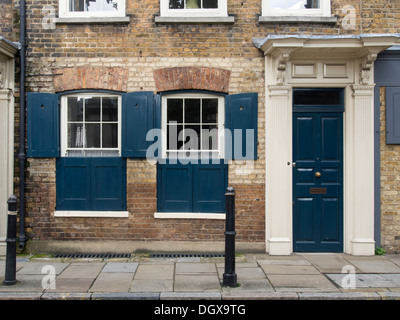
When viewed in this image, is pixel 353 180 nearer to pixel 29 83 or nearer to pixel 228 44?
pixel 228 44

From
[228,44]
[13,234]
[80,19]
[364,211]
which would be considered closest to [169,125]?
[228,44]

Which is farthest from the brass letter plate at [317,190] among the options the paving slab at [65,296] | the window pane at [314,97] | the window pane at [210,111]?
the paving slab at [65,296]

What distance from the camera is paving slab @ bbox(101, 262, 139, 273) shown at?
6.54 metres

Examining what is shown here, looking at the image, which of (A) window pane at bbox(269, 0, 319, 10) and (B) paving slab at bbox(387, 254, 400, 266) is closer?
(B) paving slab at bbox(387, 254, 400, 266)

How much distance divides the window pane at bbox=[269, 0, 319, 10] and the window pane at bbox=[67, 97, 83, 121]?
4.08 m

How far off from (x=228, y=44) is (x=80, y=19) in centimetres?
274

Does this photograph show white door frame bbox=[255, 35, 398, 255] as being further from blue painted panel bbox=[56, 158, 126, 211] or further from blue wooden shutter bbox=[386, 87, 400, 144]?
blue painted panel bbox=[56, 158, 126, 211]

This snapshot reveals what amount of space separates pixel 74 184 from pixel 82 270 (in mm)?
1763

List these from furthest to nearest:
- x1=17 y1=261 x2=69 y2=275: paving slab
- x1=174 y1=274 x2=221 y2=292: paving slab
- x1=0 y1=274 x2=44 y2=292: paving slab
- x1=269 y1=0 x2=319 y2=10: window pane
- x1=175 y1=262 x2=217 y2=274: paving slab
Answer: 1. x1=269 y1=0 x2=319 y2=10: window pane
2. x1=175 y1=262 x2=217 y2=274: paving slab
3. x1=17 y1=261 x2=69 y2=275: paving slab
4. x1=174 y1=274 x2=221 y2=292: paving slab
5. x1=0 y1=274 x2=44 y2=292: paving slab

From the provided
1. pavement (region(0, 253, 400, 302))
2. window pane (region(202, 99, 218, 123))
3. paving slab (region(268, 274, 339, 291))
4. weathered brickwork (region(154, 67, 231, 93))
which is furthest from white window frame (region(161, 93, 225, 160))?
paving slab (region(268, 274, 339, 291))

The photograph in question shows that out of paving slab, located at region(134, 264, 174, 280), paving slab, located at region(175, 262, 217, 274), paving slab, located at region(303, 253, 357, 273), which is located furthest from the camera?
paving slab, located at region(303, 253, 357, 273)

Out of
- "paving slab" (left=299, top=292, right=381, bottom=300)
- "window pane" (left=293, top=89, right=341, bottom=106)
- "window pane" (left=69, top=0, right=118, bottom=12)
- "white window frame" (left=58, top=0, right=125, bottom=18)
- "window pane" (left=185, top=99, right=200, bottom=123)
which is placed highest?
"window pane" (left=69, top=0, right=118, bottom=12)

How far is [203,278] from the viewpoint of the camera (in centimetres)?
613

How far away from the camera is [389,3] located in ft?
25.1
